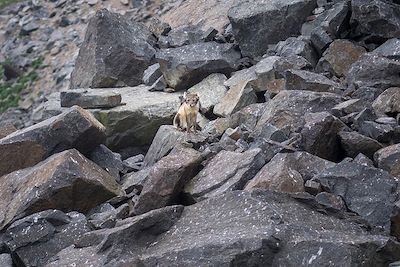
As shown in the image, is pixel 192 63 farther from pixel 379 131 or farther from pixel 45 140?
pixel 379 131

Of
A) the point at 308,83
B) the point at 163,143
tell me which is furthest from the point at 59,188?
the point at 308,83

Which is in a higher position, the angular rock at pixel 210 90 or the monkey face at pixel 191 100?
the monkey face at pixel 191 100

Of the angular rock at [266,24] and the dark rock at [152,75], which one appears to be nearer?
the angular rock at [266,24]

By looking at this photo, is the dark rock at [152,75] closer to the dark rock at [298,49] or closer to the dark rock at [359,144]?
the dark rock at [298,49]

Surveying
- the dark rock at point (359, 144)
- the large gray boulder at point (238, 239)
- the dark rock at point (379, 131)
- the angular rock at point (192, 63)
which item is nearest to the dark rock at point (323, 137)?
the dark rock at point (359, 144)

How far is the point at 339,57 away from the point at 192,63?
3.12 m

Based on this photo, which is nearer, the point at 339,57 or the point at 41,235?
the point at 41,235

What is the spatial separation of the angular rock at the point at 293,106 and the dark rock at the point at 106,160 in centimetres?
238

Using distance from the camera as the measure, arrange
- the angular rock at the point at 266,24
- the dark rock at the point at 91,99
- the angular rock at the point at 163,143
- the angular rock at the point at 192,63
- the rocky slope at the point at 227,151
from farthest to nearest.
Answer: the angular rock at the point at 266,24
the angular rock at the point at 192,63
the dark rock at the point at 91,99
the angular rock at the point at 163,143
the rocky slope at the point at 227,151

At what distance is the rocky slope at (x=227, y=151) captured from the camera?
29.7 feet

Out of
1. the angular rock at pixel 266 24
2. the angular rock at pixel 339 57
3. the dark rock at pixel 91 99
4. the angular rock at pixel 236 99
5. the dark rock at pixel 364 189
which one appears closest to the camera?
the dark rock at pixel 364 189

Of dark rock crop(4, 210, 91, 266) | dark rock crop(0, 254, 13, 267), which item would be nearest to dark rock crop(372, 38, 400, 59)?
dark rock crop(4, 210, 91, 266)

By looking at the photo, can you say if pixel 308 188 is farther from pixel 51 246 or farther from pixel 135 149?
pixel 135 149

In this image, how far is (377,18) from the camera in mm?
15930
